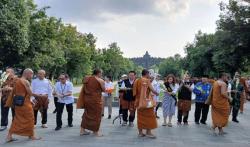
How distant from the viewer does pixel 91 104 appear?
12734mm

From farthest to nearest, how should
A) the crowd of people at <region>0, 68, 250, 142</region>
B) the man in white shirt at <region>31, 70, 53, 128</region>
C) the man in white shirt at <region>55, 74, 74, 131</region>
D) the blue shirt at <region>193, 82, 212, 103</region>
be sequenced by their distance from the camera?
the blue shirt at <region>193, 82, 212, 103</region>
the man in white shirt at <region>55, 74, 74, 131</region>
the man in white shirt at <region>31, 70, 53, 128</region>
the crowd of people at <region>0, 68, 250, 142</region>

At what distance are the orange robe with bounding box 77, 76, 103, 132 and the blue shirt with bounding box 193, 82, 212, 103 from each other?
16.0 ft

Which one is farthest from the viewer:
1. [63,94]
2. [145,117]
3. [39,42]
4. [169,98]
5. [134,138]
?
[39,42]

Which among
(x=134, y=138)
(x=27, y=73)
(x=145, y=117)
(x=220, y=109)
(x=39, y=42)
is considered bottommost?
(x=134, y=138)

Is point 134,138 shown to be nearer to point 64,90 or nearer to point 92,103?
point 92,103

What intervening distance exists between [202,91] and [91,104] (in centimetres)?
519

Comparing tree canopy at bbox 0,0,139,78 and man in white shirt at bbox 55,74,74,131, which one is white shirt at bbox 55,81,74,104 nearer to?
man in white shirt at bbox 55,74,74,131

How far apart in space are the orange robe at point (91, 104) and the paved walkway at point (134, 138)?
42 centimetres

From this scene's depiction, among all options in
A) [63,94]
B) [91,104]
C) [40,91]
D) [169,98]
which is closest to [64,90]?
[63,94]

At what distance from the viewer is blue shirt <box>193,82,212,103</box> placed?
16375 millimetres

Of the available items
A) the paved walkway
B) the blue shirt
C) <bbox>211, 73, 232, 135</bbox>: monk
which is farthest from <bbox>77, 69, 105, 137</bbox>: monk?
the blue shirt

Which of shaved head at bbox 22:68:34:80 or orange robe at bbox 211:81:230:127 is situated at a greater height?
shaved head at bbox 22:68:34:80

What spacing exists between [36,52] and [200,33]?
51.6m

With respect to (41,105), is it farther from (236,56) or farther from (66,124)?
(236,56)
